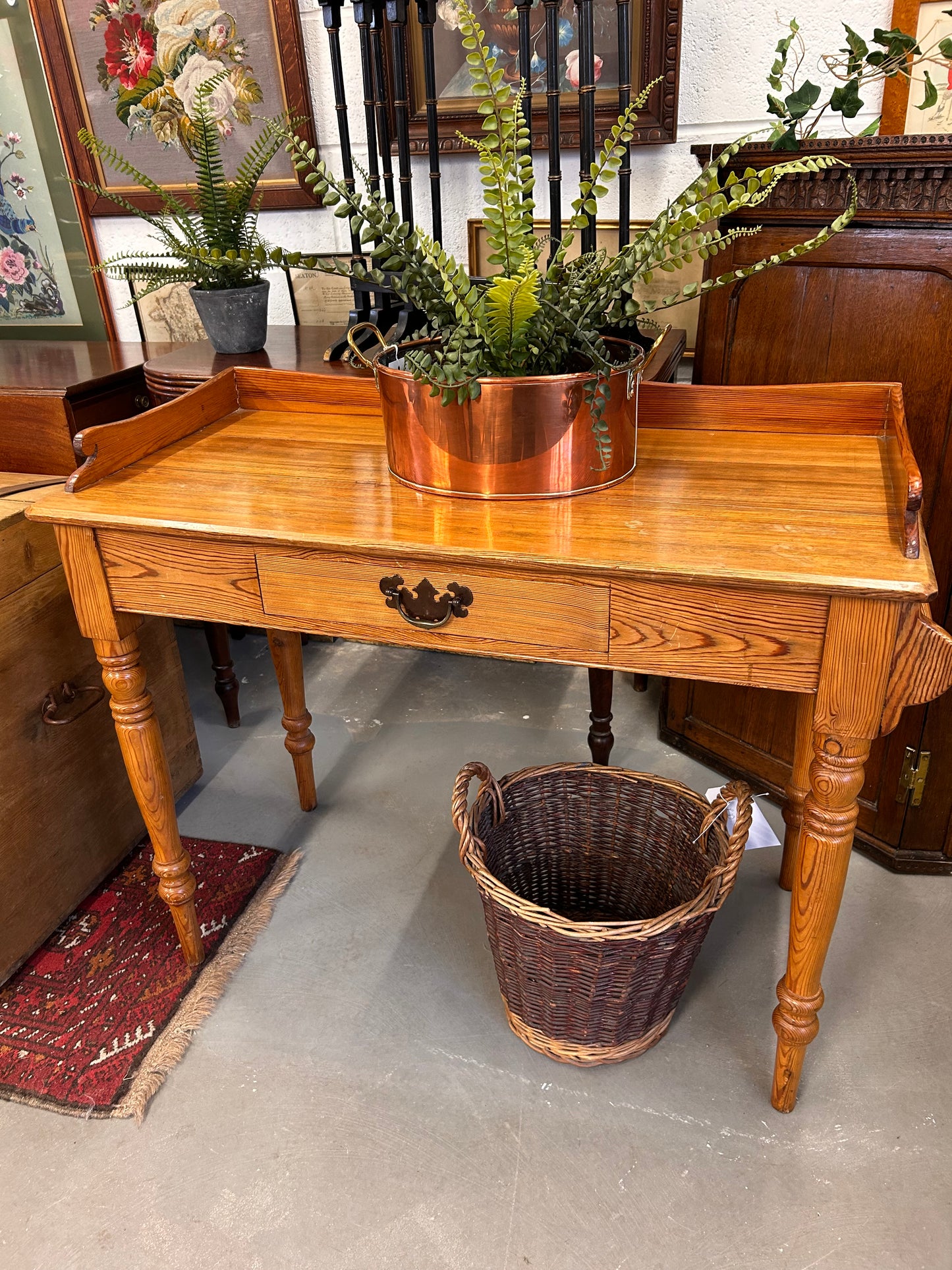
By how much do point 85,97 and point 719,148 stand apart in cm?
186

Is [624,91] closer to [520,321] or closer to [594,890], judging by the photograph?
[520,321]

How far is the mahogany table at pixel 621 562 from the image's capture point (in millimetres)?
1056

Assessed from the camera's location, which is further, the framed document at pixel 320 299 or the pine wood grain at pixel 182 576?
the framed document at pixel 320 299

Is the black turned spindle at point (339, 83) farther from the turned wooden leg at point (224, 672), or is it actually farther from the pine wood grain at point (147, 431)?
the turned wooden leg at point (224, 672)

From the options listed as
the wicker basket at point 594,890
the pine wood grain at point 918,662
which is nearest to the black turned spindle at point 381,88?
the wicker basket at point 594,890

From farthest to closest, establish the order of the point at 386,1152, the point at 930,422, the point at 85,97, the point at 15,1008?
the point at 85,97, the point at 15,1008, the point at 930,422, the point at 386,1152

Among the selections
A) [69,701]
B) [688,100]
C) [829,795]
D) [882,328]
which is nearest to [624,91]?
[688,100]

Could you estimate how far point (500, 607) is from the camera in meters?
1.17

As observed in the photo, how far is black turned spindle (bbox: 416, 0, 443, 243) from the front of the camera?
1.72 m

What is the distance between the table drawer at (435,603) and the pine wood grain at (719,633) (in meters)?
0.04

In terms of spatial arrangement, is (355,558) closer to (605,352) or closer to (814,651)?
(605,352)

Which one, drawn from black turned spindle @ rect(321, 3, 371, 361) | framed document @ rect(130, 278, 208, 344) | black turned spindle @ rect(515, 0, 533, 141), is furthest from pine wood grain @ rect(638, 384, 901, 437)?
framed document @ rect(130, 278, 208, 344)

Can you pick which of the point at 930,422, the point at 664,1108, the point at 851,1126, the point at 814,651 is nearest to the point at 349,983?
the point at 664,1108

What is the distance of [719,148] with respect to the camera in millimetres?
1473
